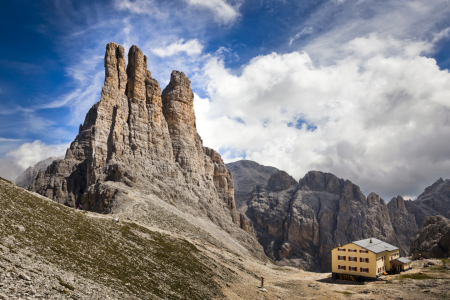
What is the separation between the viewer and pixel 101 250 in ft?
113

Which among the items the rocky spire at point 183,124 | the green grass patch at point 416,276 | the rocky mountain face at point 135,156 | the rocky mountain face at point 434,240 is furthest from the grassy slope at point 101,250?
the rocky mountain face at point 434,240

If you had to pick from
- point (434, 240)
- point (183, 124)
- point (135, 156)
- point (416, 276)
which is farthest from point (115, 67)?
point (434, 240)

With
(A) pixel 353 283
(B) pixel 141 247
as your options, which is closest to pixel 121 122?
(B) pixel 141 247

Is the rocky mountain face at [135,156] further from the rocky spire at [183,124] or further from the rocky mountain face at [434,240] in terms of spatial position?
the rocky mountain face at [434,240]

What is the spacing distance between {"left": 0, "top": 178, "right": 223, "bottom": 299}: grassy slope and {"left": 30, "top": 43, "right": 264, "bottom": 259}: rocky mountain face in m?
28.2

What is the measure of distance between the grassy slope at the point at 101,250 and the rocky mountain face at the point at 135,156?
28190 mm

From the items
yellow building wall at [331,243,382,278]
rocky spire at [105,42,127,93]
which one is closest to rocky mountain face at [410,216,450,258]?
yellow building wall at [331,243,382,278]

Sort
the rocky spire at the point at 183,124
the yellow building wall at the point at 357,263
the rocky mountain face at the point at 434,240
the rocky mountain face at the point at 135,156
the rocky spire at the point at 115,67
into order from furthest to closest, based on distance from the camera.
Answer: the rocky spire at the point at 183,124, the rocky spire at the point at 115,67, the rocky mountain face at the point at 434,240, the rocky mountain face at the point at 135,156, the yellow building wall at the point at 357,263

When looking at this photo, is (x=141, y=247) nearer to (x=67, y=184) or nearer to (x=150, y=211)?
(x=150, y=211)

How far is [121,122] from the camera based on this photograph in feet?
346

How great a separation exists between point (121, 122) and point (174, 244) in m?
64.0

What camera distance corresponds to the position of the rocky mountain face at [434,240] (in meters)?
98.8

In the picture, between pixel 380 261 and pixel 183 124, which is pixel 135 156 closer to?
pixel 183 124

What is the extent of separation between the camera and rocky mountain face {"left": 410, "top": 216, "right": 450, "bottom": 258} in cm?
9881
